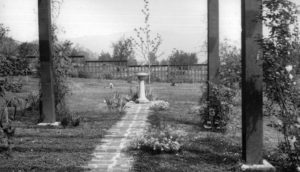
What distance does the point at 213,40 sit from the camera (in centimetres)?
816

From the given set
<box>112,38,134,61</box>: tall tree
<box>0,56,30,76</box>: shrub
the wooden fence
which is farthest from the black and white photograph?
<box>112,38,134,61</box>: tall tree

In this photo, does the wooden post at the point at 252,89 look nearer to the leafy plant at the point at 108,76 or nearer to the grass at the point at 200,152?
the grass at the point at 200,152

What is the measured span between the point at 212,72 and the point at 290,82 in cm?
340

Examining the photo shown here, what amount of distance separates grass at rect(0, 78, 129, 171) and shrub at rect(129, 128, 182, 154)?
780mm

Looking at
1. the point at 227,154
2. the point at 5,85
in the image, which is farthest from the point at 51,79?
the point at 227,154

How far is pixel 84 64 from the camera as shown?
76.7ft

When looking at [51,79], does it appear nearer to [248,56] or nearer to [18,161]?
[18,161]

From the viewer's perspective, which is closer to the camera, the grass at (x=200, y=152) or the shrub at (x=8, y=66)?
the grass at (x=200, y=152)

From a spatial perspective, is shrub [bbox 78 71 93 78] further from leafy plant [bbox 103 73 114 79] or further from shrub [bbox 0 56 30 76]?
shrub [bbox 0 56 30 76]

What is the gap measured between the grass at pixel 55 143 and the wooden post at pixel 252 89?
7.19 feet

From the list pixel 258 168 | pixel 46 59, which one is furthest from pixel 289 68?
pixel 46 59

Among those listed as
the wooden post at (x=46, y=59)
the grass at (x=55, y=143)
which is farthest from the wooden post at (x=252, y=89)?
the wooden post at (x=46, y=59)

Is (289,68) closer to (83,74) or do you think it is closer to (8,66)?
(8,66)

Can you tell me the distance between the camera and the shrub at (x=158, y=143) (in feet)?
19.6
